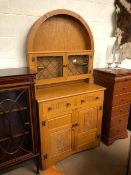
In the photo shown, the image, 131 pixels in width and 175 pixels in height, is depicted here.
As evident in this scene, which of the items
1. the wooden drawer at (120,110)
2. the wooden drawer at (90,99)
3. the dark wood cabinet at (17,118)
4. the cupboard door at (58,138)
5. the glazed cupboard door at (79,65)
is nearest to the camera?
the dark wood cabinet at (17,118)

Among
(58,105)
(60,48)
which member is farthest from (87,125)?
(60,48)

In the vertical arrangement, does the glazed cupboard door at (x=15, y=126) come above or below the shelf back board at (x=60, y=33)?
below

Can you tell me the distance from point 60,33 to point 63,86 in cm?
66

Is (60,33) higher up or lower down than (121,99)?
higher up

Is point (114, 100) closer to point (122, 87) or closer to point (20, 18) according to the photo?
point (122, 87)

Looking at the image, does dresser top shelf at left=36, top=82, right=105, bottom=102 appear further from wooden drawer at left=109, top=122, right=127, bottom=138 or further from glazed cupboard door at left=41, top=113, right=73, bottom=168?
wooden drawer at left=109, top=122, right=127, bottom=138

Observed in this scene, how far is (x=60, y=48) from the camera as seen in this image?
→ 6.37 ft

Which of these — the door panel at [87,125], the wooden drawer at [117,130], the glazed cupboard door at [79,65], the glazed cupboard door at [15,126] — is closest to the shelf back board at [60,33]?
the glazed cupboard door at [79,65]

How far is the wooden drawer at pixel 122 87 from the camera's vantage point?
2021 mm

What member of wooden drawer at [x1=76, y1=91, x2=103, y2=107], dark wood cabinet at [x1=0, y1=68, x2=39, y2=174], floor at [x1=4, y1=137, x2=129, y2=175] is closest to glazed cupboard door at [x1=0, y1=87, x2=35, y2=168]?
dark wood cabinet at [x1=0, y1=68, x2=39, y2=174]

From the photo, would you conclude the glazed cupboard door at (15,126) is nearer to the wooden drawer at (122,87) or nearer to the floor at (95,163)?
the floor at (95,163)

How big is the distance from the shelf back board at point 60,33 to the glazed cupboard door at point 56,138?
2.72 feet

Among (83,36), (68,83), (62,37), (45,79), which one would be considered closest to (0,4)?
(62,37)

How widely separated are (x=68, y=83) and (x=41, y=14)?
35.3 inches
